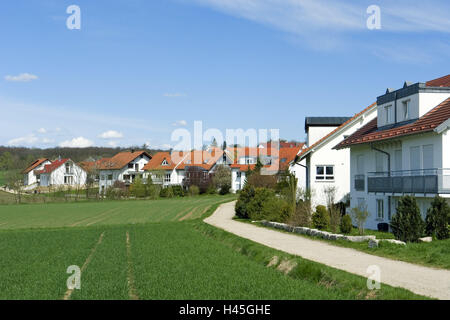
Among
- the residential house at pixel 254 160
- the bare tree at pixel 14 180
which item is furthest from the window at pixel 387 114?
the bare tree at pixel 14 180

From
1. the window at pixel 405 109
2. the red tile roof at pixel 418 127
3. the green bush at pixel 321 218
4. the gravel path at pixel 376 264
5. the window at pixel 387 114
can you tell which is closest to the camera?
the gravel path at pixel 376 264

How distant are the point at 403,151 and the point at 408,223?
820 cm

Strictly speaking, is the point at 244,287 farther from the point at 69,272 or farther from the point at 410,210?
the point at 410,210

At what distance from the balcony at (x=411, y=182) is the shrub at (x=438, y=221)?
2818mm

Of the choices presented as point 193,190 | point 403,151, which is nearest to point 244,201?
point 403,151

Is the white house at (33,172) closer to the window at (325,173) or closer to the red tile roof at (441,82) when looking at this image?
the window at (325,173)

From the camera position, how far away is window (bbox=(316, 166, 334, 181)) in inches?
1683

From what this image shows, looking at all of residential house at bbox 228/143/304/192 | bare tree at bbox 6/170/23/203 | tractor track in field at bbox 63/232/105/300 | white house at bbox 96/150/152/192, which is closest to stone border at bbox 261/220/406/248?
tractor track in field at bbox 63/232/105/300

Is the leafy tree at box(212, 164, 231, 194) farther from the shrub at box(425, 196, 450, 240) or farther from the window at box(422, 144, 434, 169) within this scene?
the shrub at box(425, 196, 450, 240)

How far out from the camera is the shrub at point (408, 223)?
19.3 metres

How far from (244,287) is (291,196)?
21232mm

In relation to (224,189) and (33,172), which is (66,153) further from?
(224,189)

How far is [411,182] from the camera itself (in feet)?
81.4

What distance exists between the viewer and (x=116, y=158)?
116125 millimetres
